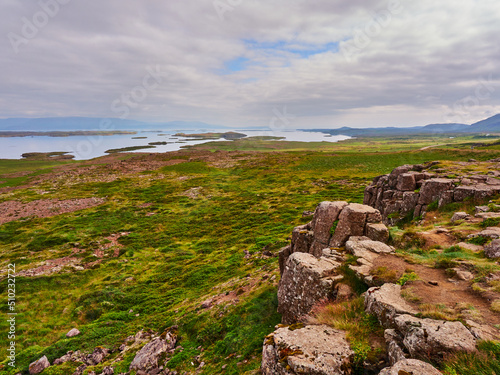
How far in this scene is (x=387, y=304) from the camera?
8.35 m

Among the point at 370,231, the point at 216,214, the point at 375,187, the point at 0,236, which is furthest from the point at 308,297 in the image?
the point at 0,236

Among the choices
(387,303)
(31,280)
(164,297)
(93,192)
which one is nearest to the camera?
(387,303)

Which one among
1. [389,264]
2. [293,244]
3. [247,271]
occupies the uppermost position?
[389,264]

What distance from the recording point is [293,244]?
1844 cm

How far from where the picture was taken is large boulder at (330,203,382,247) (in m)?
15.8

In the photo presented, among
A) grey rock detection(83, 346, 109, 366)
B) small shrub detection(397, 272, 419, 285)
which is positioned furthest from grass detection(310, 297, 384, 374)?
grey rock detection(83, 346, 109, 366)

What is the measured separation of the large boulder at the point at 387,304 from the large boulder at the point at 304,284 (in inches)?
81.3

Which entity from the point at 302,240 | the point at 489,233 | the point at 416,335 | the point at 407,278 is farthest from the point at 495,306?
the point at 302,240

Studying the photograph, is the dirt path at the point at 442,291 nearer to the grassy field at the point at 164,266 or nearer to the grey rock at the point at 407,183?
the grassy field at the point at 164,266

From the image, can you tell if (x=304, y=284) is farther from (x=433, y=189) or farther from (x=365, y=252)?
(x=433, y=189)

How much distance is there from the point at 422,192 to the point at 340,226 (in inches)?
463

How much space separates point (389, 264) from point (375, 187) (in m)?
20.1

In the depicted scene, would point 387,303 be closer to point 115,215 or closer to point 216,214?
point 216,214

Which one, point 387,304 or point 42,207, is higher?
point 387,304
